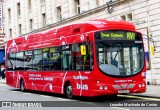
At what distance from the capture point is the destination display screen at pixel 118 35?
14.3m

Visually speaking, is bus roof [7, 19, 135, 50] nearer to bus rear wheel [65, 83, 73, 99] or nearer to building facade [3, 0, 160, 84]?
bus rear wheel [65, 83, 73, 99]

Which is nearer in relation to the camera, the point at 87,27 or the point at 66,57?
the point at 87,27

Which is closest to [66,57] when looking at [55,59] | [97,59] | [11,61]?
[55,59]

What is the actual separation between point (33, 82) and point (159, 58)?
8.31 m

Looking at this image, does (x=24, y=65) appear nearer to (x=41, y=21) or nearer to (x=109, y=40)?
(x=109, y=40)

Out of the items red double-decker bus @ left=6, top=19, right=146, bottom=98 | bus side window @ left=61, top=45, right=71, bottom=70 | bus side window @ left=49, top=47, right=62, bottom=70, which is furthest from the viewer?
bus side window @ left=49, top=47, right=62, bottom=70

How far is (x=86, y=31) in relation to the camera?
14.9 meters

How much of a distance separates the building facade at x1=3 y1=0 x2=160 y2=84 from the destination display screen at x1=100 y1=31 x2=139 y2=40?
26.3 ft

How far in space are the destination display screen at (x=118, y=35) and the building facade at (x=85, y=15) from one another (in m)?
8.00

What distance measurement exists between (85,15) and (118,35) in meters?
16.5

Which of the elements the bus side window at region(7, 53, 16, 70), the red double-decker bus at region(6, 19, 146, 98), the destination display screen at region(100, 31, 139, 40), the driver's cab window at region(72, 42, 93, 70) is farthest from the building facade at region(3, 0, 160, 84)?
the driver's cab window at region(72, 42, 93, 70)

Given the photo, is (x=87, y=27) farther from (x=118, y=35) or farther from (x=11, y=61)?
(x=11, y=61)

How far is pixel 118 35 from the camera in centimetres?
1459

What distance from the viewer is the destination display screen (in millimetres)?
14320
